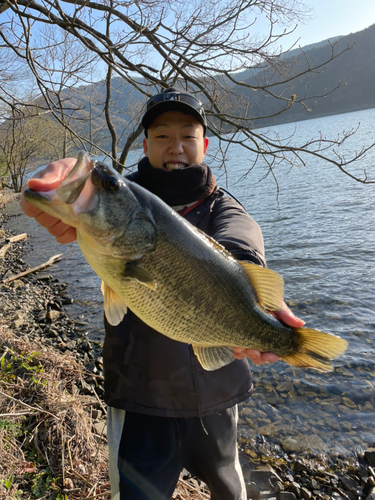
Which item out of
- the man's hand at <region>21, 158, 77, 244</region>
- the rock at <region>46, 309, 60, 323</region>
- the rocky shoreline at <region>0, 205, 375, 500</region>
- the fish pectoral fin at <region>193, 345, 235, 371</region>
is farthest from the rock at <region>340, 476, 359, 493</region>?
the rock at <region>46, 309, 60, 323</region>

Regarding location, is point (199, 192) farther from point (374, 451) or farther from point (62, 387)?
point (374, 451)

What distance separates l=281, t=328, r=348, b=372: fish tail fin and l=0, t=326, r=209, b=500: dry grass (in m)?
2.01

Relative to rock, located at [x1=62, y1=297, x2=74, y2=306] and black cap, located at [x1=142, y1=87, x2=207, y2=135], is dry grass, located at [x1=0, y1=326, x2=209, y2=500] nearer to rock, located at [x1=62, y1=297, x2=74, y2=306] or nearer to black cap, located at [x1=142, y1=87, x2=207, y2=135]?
black cap, located at [x1=142, y1=87, x2=207, y2=135]

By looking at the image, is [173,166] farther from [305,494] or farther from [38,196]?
[305,494]

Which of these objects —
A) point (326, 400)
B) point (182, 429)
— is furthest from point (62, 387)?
point (326, 400)

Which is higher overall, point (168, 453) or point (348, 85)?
point (348, 85)

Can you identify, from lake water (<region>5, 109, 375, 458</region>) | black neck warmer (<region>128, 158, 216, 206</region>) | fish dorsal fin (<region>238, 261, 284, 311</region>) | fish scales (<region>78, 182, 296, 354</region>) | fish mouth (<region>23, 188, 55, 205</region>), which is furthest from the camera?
lake water (<region>5, 109, 375, 458</region>)

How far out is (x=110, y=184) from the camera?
1689 mm

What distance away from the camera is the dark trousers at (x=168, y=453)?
222 centimetres

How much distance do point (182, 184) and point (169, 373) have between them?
4.70 ft

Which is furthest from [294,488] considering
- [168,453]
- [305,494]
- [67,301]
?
[67,301]

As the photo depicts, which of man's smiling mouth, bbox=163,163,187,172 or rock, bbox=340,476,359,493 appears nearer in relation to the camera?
man's smiling mouth, bbox=163,163,187,172

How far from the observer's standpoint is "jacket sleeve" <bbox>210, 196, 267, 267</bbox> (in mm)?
2113

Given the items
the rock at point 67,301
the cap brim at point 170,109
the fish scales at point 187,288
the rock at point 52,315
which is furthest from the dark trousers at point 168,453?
the rock at point 67,301
